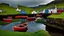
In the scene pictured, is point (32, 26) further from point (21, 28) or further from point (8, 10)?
point (8, 10)

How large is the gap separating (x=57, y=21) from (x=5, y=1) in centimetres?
165

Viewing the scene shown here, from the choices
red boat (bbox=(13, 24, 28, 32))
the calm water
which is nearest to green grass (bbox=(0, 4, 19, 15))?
the calm water

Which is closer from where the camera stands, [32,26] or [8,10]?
→ [32,26]

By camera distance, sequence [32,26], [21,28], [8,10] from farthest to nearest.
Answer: [8,10]
[32,26]
[21,28]

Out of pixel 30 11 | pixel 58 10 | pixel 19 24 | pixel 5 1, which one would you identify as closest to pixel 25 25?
pixel 19 24

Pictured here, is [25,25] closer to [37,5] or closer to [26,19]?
[26,19]

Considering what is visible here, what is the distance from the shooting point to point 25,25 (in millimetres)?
4531

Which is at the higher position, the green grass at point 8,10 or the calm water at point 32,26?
the green grass at point 8,10

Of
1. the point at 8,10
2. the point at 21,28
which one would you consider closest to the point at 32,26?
the point at 21,28

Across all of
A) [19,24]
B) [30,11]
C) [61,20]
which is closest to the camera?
[19,24]

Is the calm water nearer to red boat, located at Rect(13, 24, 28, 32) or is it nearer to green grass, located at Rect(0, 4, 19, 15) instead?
red boat, located at Rect(13, 24, 28, 32)

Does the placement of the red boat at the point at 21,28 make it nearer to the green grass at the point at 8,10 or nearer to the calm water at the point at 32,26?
the calm water at the point at 32,26

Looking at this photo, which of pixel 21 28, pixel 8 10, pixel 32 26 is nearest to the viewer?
pixel 21 28

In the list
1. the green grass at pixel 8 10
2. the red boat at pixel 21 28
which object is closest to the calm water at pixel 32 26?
the red boat at pixel 21 28
